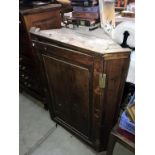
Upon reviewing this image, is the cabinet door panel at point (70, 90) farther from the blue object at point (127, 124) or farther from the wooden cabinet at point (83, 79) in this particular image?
the blue object at point (127, 124)

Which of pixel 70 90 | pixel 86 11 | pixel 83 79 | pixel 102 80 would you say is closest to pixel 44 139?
pixel 70 90

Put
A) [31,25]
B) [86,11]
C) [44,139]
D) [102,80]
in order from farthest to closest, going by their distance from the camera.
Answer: [44,139], [31,25], [86,11], [102,80]

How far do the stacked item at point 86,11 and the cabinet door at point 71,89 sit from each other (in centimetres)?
42

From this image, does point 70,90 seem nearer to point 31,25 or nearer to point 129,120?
point 129,120

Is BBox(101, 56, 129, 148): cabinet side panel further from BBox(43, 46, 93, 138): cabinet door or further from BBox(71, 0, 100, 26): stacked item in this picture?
BBox(71, 0, 100, 26): stacked item

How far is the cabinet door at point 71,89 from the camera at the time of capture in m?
1.23

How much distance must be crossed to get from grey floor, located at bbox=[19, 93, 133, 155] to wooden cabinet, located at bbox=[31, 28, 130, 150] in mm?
110

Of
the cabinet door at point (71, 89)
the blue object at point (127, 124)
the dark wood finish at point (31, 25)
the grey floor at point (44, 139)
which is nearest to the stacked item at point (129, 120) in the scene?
the blue object at point (127, 124)

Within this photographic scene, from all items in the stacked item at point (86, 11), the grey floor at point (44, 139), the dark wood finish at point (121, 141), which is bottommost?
the grey floor at point (44, 139)

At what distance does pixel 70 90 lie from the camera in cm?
140

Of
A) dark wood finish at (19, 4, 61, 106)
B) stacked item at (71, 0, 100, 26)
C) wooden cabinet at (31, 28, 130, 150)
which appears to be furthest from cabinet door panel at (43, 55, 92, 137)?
stacked item at (71, 0, 100, 26)

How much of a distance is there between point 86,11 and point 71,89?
24.4 inches

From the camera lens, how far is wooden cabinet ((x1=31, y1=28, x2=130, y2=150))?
3.60ft

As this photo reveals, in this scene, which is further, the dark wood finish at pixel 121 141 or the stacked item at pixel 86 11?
the stacked item at pixel 86 11
